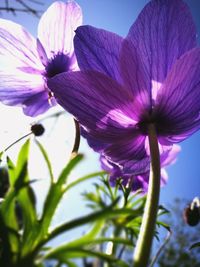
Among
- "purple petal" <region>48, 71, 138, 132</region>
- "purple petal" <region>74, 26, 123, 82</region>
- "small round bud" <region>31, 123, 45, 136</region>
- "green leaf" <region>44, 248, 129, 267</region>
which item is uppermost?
"purple petal" <region>74, 26, 123, 82</region>

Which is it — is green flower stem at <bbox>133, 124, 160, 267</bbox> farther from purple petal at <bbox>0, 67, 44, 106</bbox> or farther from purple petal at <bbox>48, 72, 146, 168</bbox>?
purple petal at <bbox>0, 67, 44, 106</bbox>

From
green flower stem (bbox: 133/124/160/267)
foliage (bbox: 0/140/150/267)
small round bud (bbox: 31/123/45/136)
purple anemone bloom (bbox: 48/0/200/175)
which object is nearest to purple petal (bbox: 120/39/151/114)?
purple anemone bloom (bbox: 48/0/200/175)

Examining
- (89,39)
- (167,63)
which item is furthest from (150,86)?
(89,39)

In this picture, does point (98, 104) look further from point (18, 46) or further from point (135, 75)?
point (18, 46)

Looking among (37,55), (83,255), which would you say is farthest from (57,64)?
(83,255)

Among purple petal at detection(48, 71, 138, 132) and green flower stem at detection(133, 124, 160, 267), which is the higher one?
purple petal at detection(48, 71, 138, 132)

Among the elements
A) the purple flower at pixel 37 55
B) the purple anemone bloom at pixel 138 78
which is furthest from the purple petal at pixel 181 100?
the purple flower at pixel 37 55

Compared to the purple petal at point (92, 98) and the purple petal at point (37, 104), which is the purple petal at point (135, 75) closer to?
the purple petal at point (92, 98)

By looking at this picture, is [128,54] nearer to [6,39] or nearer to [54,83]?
[54,83]
